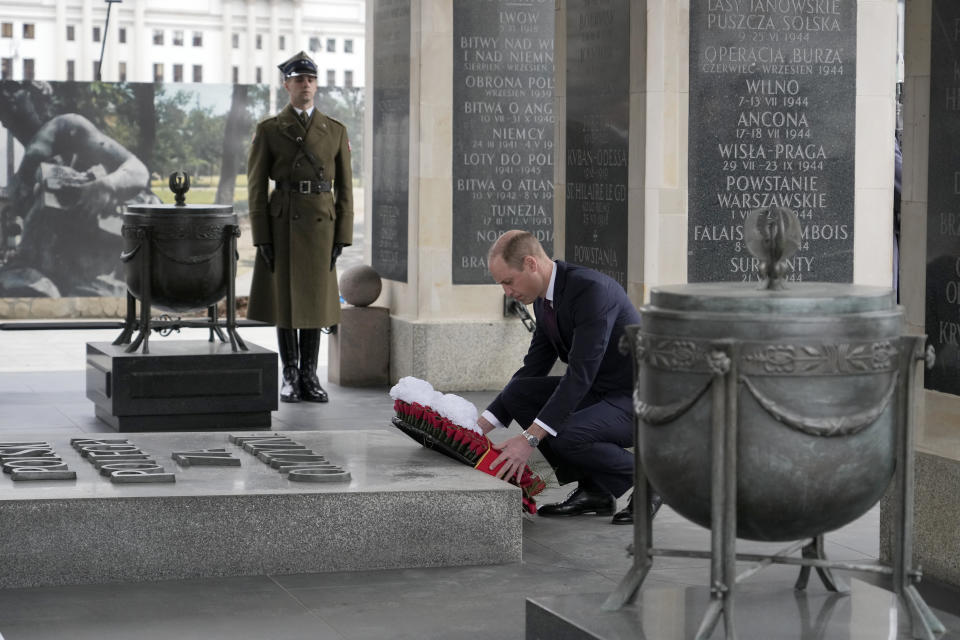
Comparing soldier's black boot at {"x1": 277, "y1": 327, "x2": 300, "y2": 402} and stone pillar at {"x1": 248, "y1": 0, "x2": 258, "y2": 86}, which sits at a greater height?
stone pillar at {"x1": 248, "y1": 0, "x2": 258, "y2": 86}

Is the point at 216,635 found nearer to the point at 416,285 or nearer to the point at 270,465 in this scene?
the point at 270,465

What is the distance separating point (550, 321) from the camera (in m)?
6.38

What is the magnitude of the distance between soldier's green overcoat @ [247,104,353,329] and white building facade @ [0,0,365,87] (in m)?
16.7

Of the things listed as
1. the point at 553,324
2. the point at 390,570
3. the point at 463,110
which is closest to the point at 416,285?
the point at 463,110

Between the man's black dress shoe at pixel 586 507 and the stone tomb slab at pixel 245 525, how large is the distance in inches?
29.7

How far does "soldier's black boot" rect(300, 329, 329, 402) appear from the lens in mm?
10117

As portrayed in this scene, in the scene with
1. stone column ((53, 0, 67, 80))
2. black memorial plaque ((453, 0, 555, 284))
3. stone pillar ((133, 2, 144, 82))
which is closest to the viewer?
black memorial plaque ((453, 0, 555, 284))

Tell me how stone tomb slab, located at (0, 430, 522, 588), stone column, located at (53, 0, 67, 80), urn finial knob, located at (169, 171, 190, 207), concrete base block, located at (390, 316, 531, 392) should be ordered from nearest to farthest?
stone tomb slab, located at (0, 430, 522, 588), urn finial knob, located at (169, 171, 190, 207), concrete base block, located at (390, 316, 531, 392), stone column, located at (53, 0, 67, 80)

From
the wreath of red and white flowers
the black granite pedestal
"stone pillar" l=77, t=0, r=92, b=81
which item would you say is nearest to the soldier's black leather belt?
the black granite pedestal

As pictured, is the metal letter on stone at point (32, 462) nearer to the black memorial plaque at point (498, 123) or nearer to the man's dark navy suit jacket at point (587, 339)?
the man's dark navy suit jacket at point (587, 339)

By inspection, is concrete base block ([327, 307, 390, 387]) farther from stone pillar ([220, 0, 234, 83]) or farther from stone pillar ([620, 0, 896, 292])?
stone pillar ([220, 0, 234, 83])

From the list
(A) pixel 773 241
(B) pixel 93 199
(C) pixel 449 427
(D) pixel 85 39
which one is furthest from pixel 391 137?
(D) pixel 85 39

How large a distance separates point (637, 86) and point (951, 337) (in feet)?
9.43

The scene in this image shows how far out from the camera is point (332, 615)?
501cm
